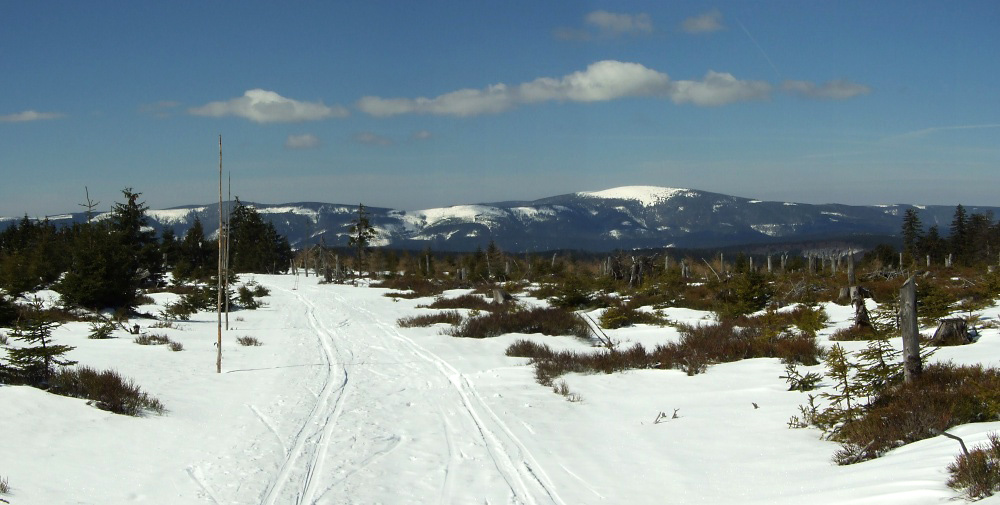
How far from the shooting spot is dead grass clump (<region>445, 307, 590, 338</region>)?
2031cm

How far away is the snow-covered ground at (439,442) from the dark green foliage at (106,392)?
277 mm

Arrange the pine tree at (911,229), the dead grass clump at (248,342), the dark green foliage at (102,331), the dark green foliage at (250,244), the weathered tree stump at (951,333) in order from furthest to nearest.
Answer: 1. the dark green foliage at (250,244)
2. the pine tree at (911,229)
3. the dead grass clump at (248,342)
4. the dark green foliage at (102,331)
5. the weathered tree stump at (951,333)

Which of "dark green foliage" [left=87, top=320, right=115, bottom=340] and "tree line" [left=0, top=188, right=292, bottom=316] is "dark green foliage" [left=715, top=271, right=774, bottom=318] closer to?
"dark green foliage" [left=87, top=320, right=115, bottom=340]

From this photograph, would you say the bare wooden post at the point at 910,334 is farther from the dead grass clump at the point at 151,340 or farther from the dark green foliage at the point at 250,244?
the dark green foliage at the point at 250,244

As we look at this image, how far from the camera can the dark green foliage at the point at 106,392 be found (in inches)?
349

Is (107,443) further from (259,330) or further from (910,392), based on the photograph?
(259,330)

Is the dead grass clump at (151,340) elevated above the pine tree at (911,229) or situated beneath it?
situated beneath

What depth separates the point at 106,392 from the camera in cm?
912

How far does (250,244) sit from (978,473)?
7673cm

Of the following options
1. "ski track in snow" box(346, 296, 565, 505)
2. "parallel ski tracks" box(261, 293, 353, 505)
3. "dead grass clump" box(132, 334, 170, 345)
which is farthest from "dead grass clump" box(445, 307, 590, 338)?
"dead grass clump" box(132, 334, 170, 345)

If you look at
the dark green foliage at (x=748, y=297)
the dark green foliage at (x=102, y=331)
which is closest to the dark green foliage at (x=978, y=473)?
the dark green foliage at (x=748, y=297)

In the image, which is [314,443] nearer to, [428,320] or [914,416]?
[914,416]

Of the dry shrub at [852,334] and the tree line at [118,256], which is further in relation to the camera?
the tree line at [118,256]

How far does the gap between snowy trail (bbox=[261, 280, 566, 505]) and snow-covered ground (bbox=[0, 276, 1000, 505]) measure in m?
0.03
